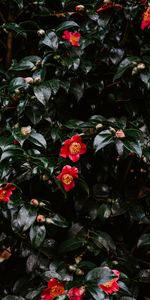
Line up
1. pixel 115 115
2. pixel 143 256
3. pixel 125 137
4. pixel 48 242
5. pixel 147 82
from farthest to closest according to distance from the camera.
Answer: pixel 143 256
pixel 115 115
pixel 48 242
pixel 147 82
pixel 125 137

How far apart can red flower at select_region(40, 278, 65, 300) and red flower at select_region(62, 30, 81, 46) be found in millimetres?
812

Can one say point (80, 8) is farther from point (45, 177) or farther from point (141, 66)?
point (45, 177)

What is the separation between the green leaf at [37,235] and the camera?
3.90 feet

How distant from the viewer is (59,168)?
1.20m

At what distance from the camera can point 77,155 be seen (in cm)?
119

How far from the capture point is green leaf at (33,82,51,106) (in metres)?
1.20

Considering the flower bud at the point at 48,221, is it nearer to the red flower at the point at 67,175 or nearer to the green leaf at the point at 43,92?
the red flower at the point at 67,175

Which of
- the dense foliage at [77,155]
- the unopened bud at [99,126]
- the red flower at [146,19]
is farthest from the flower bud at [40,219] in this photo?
the red flower at [146,19]

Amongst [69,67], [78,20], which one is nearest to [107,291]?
[69,67]

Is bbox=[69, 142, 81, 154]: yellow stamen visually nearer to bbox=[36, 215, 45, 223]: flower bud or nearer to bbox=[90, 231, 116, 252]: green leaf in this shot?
bbox=[36, 215, 45, 223]: flower bud

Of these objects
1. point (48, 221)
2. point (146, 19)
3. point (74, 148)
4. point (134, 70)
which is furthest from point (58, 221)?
point (146, 19)

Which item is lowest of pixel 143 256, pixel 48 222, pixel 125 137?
pixel 143 256

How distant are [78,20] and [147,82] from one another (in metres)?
0.47

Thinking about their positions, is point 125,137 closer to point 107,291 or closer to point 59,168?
point 59,168
